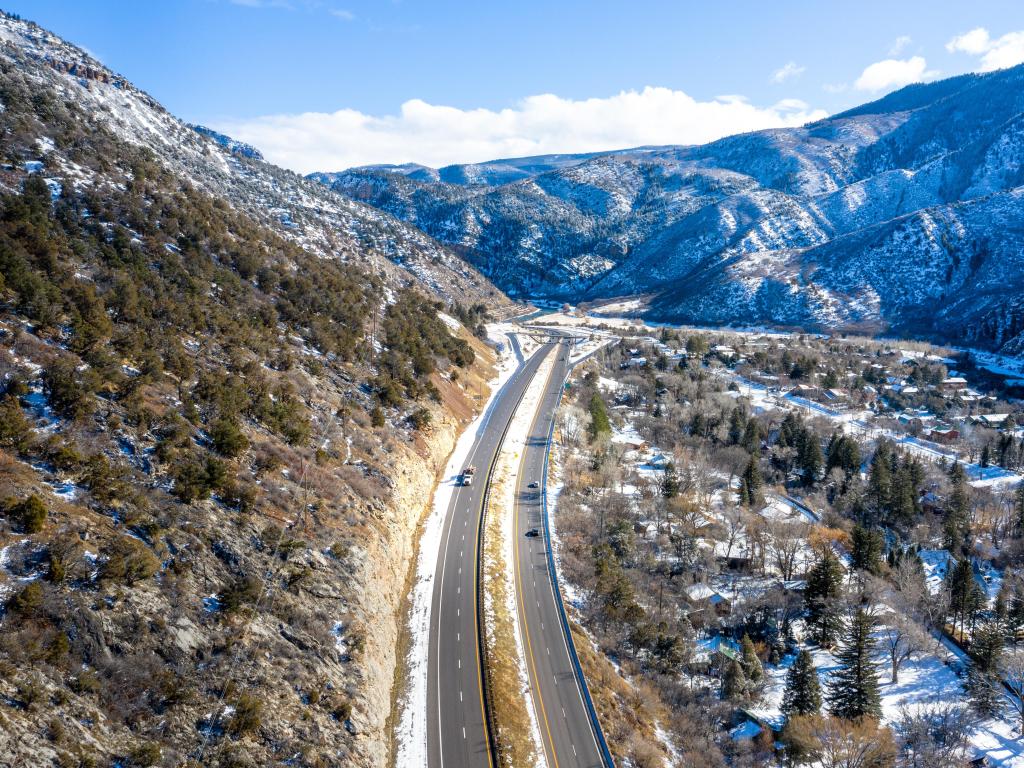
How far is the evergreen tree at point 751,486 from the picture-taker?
67250mm

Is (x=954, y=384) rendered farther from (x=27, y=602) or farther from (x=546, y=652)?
(x=27, y=602)

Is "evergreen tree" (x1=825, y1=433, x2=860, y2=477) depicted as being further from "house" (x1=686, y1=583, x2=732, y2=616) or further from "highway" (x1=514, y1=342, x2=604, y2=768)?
"highway" (x1=514, y1=342, x2=604, y2=768)

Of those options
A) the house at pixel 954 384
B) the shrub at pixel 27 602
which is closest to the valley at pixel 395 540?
the shrub at pixel 27 602

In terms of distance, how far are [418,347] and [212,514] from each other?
46.9 m

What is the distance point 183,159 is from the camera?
356ft

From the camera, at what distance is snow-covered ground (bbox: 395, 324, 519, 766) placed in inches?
1150

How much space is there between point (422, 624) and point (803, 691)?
28.0 meters

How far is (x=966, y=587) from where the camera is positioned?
48.9m

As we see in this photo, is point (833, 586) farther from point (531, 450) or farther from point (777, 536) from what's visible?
point (531, 450)

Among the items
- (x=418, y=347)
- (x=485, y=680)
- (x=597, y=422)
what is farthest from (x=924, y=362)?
(x=485, y=680)

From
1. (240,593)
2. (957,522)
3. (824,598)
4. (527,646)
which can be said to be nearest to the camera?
(240,593)

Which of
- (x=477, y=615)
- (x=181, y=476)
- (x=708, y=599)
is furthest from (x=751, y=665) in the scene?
(x=181, y=476)

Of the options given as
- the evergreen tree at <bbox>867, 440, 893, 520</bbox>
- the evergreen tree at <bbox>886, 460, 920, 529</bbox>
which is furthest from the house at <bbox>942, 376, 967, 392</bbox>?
the evergreen tree at <bbox>886, 460, 920, 529</bbox>

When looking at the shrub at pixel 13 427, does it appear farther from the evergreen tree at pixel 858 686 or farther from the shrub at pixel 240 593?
the evergreen tree at pixel 858 686
